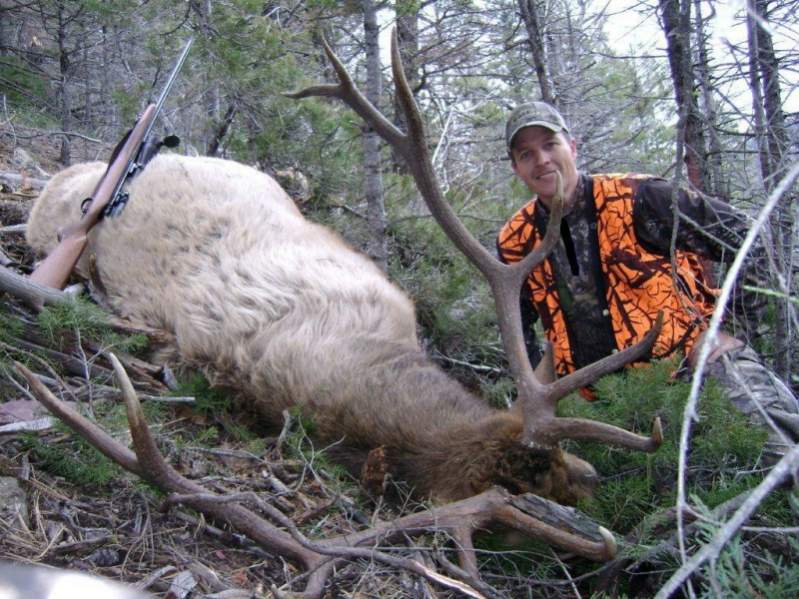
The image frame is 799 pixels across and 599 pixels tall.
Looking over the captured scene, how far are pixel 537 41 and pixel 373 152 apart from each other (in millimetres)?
1526

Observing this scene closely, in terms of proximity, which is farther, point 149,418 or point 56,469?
point 149,418

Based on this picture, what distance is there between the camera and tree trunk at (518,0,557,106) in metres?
5.74

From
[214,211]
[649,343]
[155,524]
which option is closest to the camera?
[155,524]

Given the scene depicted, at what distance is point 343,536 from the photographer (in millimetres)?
2705

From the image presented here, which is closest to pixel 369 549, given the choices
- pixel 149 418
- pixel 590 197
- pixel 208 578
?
pixel 208 578

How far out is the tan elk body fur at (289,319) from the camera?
3281mm

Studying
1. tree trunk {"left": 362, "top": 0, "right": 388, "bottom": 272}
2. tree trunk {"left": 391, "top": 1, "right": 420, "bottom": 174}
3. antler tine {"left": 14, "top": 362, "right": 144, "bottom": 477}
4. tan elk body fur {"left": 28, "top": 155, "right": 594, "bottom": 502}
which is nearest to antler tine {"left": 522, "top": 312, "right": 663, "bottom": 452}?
tan elk body fur {"left": 28, "top": 155, "right": 594, "bottom": 502}

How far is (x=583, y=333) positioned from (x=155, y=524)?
2.69 metres

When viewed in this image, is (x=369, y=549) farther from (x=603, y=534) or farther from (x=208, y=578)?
(x=603, y=534)

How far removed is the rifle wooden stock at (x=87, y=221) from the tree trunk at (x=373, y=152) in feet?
5.55

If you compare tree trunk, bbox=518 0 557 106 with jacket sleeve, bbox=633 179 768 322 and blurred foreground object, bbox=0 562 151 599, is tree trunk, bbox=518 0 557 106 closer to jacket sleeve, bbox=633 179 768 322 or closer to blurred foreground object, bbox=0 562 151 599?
jacket sleeve, bbox=633 179 768 322

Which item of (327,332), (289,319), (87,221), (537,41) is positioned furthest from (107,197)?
(537,41)

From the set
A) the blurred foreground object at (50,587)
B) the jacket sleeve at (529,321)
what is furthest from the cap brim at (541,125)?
the blurred foreground object at (50,587)

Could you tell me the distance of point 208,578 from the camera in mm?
2363
